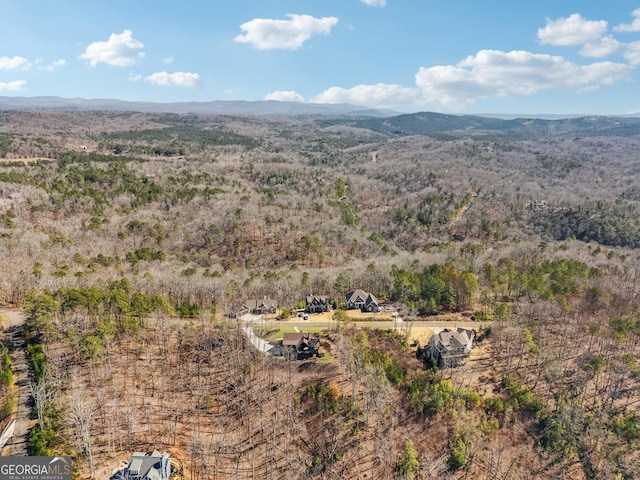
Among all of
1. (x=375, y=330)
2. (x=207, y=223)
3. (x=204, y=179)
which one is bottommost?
(x=375, y=330)

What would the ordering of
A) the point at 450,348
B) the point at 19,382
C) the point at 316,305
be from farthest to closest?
the point at 316,305 → the point at 450,348 → the point at 19,382

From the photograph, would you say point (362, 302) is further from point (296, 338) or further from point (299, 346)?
point (299, 346)

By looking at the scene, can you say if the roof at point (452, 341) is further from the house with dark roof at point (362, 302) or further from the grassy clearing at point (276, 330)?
the grassy clearing at point (276, 330)

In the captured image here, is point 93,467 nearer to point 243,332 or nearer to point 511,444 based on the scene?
point 243,332

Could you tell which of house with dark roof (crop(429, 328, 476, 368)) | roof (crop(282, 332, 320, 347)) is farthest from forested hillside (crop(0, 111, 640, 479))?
roof (crop(282, 332, 320, 347))

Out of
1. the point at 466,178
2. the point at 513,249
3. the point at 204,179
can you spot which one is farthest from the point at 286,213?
the point at 466,178

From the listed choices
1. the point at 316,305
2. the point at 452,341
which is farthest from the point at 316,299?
the point at 452,341

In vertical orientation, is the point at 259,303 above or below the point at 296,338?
above
